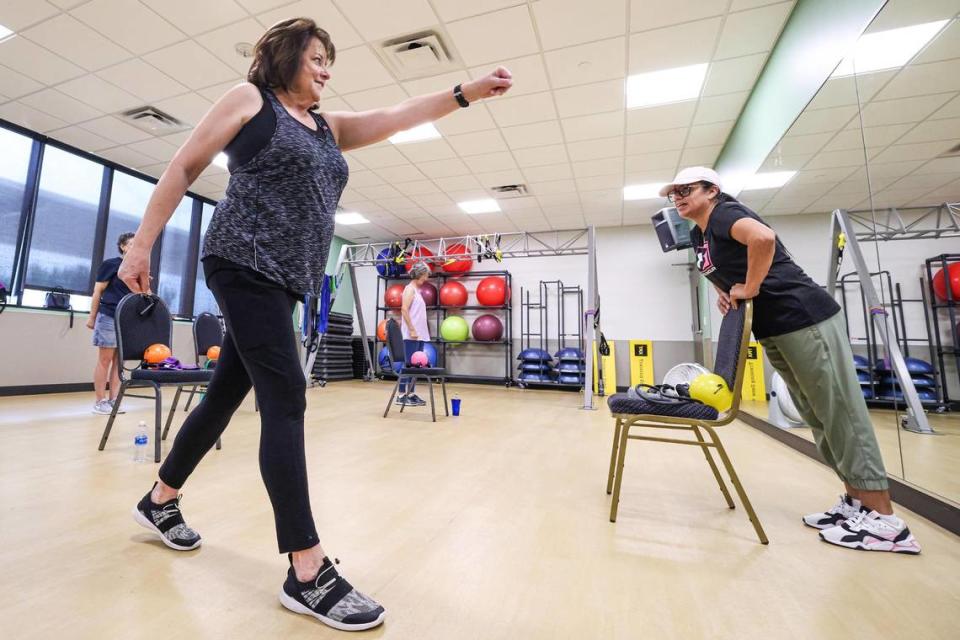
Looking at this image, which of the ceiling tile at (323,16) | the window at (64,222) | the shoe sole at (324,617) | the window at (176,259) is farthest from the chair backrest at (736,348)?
the window at (176,259)

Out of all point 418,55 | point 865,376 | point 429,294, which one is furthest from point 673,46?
point 429,294

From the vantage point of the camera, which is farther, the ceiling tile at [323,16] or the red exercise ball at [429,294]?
the red exercise ball at [429,294]

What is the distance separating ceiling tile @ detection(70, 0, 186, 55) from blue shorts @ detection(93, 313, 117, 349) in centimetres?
220

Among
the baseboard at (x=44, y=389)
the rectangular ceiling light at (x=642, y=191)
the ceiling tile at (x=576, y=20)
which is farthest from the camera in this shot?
the rectangular ceiling light at (x=642, y=191)

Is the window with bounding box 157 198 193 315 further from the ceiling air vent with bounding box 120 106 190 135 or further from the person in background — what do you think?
the person in background

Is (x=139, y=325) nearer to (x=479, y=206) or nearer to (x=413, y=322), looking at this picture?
(x=413, y=322)

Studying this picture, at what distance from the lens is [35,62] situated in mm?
3584

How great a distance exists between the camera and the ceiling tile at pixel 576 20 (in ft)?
9.45

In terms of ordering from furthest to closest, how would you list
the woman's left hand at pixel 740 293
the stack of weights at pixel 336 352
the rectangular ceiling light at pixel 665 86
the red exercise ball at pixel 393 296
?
the red exercise ball at pixel 393 296 → the stack of weights at pixel 336 352 → the rectangular ceiling light at pixel 665 86 → the woman's left hand at pixel 740 293

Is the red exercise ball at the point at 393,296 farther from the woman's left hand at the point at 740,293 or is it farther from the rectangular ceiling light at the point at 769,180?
the woman's left hand at the point at 740,293

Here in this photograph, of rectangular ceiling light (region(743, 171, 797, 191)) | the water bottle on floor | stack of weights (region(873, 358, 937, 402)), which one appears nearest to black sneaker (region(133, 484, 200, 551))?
the water bottle on floor

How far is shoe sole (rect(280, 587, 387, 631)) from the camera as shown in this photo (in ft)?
2.66

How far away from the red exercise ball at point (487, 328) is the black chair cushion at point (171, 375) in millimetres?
5529

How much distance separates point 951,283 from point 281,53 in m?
2.47
